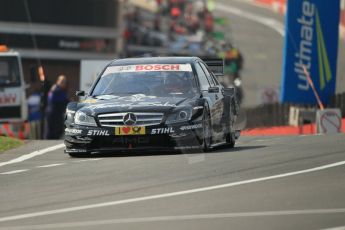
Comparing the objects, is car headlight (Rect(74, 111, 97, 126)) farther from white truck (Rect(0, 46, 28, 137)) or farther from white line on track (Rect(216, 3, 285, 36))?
white line on track (Rect(216, 3, 285, 36))

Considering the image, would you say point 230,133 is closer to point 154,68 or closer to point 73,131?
point 154,68

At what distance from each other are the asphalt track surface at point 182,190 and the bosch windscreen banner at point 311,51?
1670 cm

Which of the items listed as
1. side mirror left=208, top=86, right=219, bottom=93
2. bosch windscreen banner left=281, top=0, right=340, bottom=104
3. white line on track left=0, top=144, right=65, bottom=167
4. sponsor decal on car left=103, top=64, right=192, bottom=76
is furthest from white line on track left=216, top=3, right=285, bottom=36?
side mirror left=208, top=86, right=219, bottom=93

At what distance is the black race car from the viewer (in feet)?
49.7

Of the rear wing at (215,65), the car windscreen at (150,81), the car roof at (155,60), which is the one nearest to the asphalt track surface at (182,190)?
the car windscreen at (150,81)

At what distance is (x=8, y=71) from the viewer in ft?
96.2

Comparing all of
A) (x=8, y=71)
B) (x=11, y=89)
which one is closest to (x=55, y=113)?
(x=11, y=89)

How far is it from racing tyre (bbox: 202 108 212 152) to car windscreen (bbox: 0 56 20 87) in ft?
46.5

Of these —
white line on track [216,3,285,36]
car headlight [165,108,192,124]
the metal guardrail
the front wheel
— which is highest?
car headlight [165,108,192,124]

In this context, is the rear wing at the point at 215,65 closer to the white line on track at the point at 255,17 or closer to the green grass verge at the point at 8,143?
the green grass verge at the point at 8,143

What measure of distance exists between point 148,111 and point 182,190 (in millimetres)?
4179

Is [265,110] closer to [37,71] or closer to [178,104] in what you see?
[37,71]

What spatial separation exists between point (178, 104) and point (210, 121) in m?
0.67

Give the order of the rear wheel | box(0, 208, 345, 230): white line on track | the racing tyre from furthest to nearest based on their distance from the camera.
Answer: the rear wheel → the racing tyre → box(0, 208, 345, 230): white line on track
